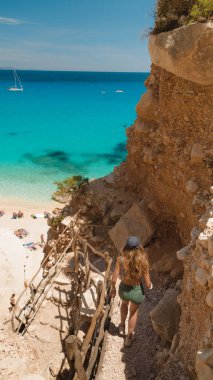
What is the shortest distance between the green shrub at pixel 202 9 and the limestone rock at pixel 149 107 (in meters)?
2.40

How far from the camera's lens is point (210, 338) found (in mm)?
3895

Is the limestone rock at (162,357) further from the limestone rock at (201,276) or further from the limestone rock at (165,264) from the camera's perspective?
the limestone rock at (165,264)

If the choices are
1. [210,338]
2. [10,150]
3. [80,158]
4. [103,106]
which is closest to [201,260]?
[210,338]

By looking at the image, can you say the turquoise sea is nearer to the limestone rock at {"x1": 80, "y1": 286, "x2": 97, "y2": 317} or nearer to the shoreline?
the shoreline

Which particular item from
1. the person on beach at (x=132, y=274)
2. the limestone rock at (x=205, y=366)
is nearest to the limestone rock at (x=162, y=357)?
the person on beach at (x=132, y=274)

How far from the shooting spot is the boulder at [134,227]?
8.84 m

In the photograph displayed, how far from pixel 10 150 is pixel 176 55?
31.3 metres

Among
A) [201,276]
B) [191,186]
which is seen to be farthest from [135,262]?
[191,186]

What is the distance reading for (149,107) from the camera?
8742 millimetres

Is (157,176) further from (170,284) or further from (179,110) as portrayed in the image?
(170,284)

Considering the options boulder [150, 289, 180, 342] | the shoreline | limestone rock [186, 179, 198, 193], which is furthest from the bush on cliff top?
the shoreline

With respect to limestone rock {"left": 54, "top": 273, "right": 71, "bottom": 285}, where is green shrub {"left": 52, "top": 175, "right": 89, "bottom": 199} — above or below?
above

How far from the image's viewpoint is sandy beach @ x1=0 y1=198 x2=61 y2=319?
1188 centimetres

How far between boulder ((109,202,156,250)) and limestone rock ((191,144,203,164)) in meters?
2.39
